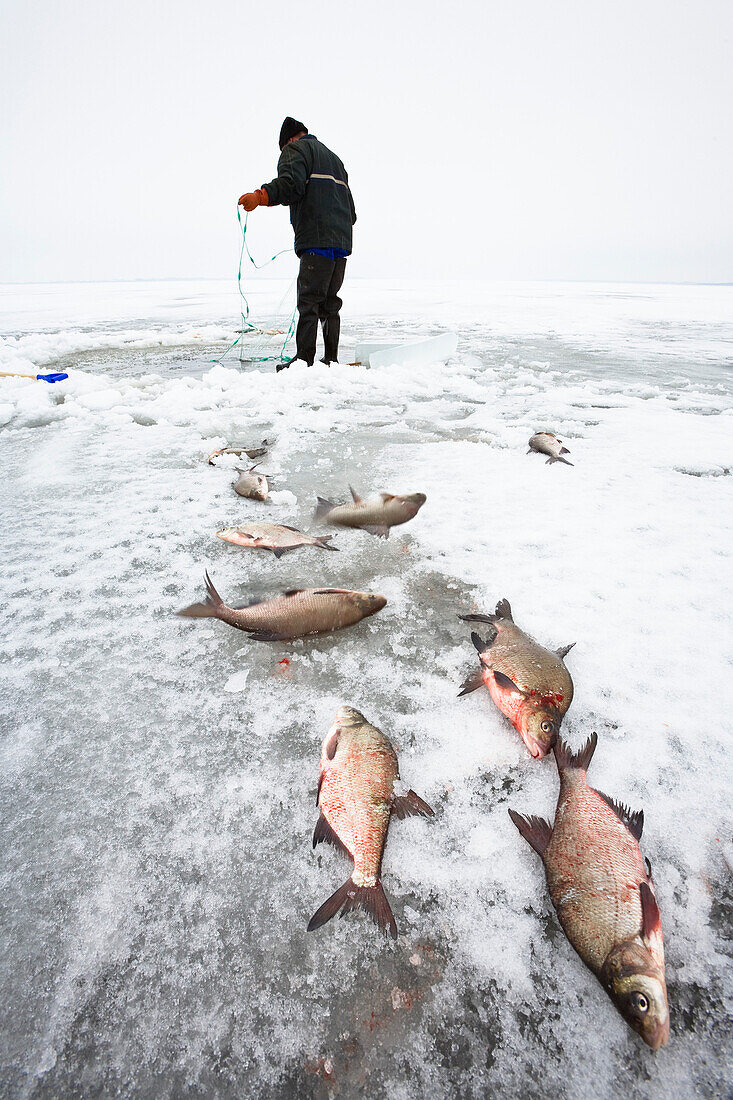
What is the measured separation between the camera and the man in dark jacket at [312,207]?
5137 millimetres

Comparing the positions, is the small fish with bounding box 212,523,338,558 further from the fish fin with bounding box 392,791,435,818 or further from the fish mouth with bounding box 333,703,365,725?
the fish fin with bounding box 392,791,435,818

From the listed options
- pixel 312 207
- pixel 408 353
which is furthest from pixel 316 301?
pixel 408 353

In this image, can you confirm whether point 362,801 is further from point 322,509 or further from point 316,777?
point 322,509

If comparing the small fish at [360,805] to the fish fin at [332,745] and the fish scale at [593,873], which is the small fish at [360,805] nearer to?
the fish fin at [332,745]

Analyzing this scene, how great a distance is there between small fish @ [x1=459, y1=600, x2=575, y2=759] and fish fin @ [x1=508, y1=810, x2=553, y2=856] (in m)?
0.21

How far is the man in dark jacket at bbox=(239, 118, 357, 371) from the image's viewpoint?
5137 mm

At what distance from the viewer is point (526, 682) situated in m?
1.62

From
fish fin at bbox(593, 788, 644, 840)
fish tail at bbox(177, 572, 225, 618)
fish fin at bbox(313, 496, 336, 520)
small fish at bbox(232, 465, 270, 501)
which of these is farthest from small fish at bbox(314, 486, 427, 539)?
fish fin at bbox(593, 788, 644, 840)

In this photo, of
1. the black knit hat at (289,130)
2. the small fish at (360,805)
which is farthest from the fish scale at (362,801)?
the black knit hat at (289,130)

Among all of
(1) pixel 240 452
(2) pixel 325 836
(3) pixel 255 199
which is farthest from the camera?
(3) pixel 255 199

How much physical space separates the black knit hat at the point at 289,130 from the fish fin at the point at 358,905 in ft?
22.3

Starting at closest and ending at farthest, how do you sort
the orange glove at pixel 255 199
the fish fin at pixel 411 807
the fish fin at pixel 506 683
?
1. the fish fin at pixel 411 807
2. the fish fin at pixel 506 683
3. the orange glove at pixel 255 199

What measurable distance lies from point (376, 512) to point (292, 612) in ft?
3.09

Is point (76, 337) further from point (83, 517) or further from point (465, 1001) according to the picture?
point (465, 1001)
